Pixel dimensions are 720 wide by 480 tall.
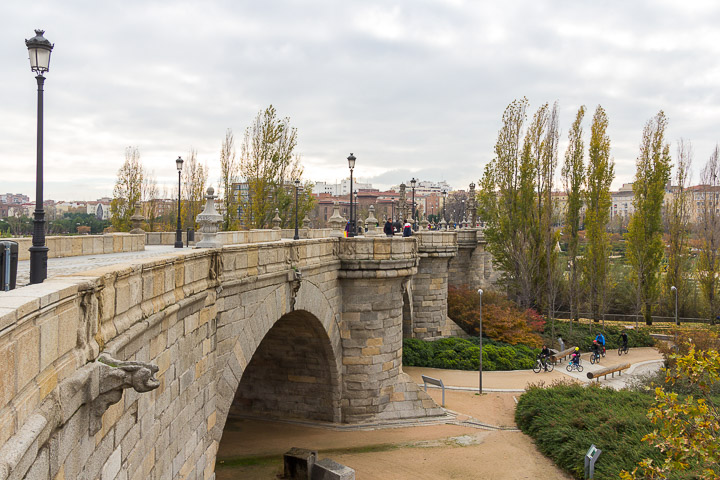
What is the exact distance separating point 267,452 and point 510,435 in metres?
7.69

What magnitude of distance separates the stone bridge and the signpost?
5.68 metres

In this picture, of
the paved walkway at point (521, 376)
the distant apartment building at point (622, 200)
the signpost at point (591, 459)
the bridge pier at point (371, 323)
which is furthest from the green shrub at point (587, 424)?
the distant apartment building at point (622, 200)

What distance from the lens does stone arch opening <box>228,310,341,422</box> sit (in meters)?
17.0

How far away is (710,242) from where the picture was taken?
1435 inches

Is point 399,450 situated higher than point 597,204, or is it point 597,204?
point 597,204

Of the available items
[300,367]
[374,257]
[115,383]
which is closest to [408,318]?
[300,367]

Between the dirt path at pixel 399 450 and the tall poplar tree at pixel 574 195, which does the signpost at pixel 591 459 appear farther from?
the tall poplar tree at pixel 574 195

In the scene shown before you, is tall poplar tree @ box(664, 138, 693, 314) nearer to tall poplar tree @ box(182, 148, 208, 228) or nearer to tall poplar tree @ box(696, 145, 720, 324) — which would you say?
tall poplar tree @ box(696, 145, 720, 324)

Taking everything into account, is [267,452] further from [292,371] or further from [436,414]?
[436,414]

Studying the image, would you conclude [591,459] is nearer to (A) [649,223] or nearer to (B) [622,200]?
(A) [649,223]

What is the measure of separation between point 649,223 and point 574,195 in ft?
15.7

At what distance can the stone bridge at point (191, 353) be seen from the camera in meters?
3.66

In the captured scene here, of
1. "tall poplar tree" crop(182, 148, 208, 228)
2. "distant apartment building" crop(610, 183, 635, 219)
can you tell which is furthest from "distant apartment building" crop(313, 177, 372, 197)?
"tall poplar tree" crop(182, 148, 208, 228)

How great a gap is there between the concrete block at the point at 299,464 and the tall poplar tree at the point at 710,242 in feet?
100
